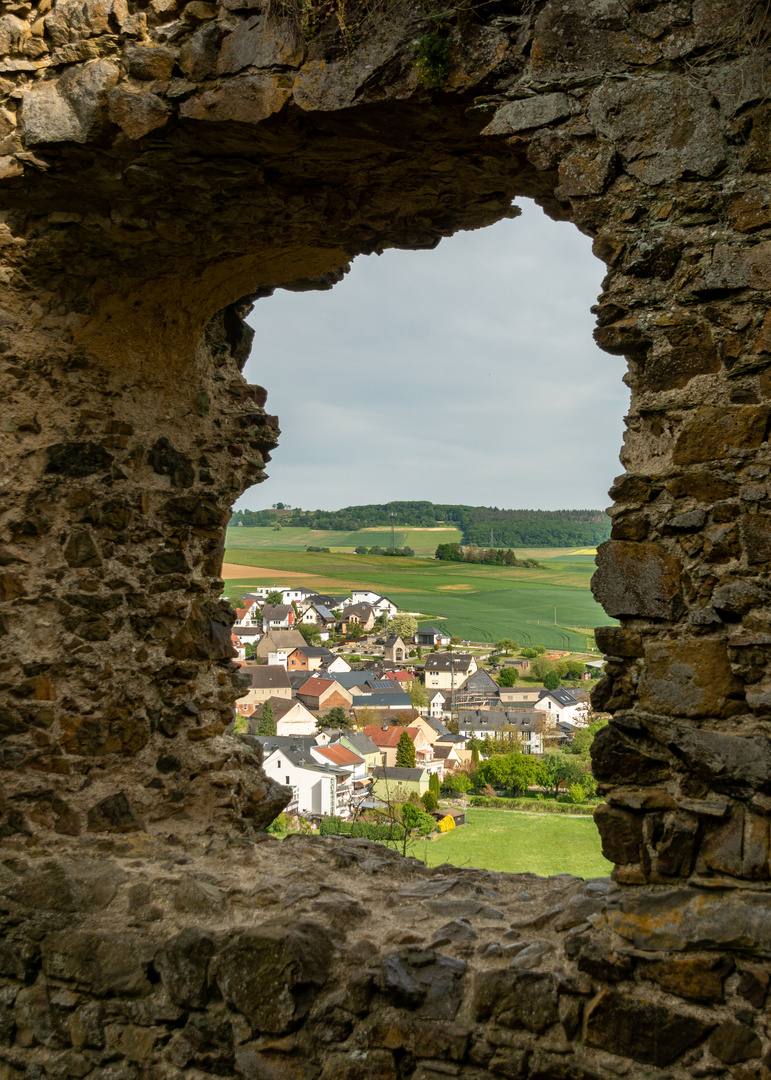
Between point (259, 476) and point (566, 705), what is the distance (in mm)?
2290

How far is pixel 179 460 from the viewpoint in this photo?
153 inches

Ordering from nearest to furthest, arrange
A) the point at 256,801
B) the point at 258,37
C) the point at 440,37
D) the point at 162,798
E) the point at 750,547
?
the point at 750,547
the point at 440,37
the point at 258,37
the point at 162,798
the point at 256,801

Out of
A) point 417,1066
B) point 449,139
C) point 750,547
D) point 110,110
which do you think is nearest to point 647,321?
point 750,547

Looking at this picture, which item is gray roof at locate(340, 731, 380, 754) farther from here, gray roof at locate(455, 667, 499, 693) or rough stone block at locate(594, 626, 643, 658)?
rough stone block at locate(594, 626, 643, 658)

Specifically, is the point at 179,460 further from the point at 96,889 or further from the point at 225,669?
the point at 96,889

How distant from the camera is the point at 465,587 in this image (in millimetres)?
6000

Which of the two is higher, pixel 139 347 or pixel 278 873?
pixel 139 347

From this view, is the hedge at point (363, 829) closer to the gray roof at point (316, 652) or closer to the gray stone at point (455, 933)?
the gray roof at point (316, 652)

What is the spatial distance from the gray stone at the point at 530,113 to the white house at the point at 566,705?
121 inches

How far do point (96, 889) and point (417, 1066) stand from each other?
1.45 metres

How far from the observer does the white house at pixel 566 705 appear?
4.60 m

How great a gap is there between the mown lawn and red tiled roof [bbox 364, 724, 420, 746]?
0.70 m

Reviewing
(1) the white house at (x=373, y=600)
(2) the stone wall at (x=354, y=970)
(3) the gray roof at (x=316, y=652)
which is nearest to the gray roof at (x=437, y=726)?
(3) the gray roof at (x=316, y=652)

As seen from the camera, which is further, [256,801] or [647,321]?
[256,801]
